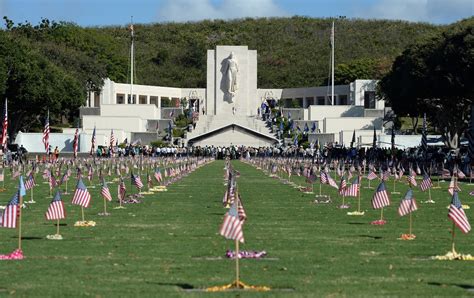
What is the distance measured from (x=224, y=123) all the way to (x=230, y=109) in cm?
808

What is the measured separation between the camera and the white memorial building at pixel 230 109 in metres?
A: 123

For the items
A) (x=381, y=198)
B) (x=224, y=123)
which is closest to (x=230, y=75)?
(x=224, y=123)

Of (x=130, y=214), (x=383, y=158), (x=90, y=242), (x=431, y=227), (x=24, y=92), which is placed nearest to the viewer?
(x=90, y=242)

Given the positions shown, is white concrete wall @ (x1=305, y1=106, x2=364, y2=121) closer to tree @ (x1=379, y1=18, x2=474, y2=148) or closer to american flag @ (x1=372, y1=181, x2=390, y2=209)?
tree @ (x1=379, y1=18, x2=474, y2=148)

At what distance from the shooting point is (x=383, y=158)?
80625 millimetres

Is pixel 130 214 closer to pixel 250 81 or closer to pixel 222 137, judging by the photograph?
pixel 222 137

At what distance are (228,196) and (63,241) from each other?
10.6 m

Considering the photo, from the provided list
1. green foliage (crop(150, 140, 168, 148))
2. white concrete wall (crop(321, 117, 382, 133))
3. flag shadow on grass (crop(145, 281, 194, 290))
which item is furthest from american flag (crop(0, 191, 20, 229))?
white concrete wall (crop(321, 117, 382, 133))

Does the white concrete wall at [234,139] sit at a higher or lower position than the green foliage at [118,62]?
lower

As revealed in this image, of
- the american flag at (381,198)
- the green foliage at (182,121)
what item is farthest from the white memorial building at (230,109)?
the american flag at (381,198)

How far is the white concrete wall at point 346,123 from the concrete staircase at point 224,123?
5.57m

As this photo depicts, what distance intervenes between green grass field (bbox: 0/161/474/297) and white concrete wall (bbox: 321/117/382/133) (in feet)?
300

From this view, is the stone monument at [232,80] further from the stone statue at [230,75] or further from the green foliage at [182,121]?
the green foliage at [182,121]

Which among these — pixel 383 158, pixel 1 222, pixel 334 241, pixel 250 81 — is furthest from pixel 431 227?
pixel 250 81
